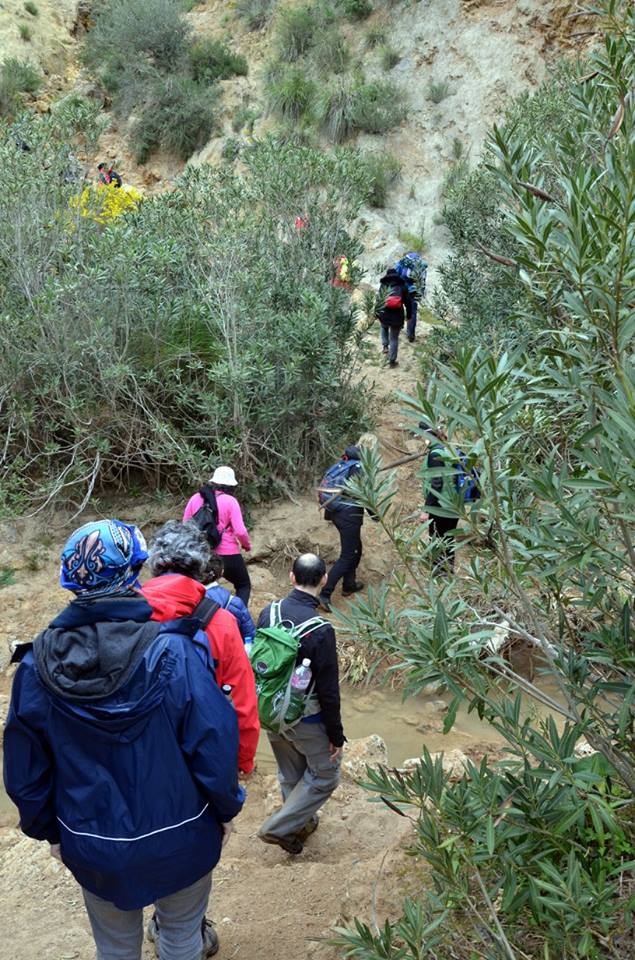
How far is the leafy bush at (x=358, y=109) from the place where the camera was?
18.2 metres

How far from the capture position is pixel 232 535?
22.1 feet

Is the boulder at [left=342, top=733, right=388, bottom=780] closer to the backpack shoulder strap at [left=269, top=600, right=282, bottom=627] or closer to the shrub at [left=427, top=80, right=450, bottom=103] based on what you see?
the backpack shoulder strap at [left=269, top=600, right=282, bottom=627]

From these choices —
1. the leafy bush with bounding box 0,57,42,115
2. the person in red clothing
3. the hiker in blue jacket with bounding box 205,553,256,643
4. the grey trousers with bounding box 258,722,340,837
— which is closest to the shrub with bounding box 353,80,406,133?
the leafy bush with bounding box 0,57,42,115

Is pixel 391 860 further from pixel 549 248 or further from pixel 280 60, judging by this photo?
pixel 280 60

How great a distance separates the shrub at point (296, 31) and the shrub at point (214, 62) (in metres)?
1.33

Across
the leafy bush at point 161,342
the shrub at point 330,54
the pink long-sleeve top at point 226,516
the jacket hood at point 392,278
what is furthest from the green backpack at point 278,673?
the shrub at point 330,54

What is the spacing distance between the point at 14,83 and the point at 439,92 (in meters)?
10.8

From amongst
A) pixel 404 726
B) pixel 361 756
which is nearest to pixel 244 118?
pixel 404 726

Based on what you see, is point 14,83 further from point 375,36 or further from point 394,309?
point 394,309

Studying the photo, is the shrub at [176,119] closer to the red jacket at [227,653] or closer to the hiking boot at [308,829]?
the hiking boot at [308,829]

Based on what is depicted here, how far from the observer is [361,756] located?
220 inches

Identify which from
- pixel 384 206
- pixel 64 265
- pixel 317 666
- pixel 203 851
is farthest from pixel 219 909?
pixel 384 206

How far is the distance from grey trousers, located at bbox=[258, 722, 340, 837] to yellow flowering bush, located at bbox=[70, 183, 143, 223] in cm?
637

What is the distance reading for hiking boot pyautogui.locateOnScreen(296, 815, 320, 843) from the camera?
4668 millimetres
